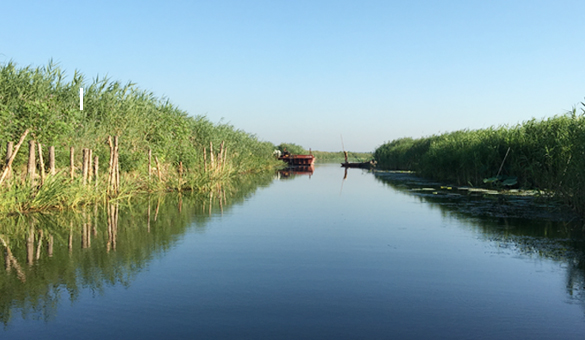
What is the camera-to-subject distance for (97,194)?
1574cm

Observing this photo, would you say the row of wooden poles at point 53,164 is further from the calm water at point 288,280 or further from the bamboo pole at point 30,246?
the bamboo pole at point 30,246

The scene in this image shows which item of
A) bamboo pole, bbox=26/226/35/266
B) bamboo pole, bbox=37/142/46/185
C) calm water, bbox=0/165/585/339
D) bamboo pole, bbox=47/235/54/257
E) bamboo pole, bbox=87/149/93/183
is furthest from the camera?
bamboo pole, bbox=87/149/93/183

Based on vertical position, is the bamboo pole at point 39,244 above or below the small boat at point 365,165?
below

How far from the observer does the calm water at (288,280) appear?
201 inches

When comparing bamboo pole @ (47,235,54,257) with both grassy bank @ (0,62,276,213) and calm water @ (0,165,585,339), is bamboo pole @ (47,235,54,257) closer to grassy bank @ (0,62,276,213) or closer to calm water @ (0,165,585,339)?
calm water @ (0,165,585,339)

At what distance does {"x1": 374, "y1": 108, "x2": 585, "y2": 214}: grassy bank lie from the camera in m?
14.3

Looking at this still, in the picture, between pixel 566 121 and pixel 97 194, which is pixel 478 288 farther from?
pixel 566 121

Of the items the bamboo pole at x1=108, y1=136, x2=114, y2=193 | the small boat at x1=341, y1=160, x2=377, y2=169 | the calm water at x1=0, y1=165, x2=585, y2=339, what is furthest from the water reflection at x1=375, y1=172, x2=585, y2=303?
the small boat at x1=341, y1=160, x2=377, y2=169

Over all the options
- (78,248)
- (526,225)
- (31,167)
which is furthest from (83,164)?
(526,225)

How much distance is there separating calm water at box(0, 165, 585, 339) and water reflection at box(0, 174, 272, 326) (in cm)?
3

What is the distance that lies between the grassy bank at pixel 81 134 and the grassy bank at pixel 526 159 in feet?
44.6

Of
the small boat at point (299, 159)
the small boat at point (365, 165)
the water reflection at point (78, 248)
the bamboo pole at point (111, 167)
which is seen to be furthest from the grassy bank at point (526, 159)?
the small boat at point (299, 159)

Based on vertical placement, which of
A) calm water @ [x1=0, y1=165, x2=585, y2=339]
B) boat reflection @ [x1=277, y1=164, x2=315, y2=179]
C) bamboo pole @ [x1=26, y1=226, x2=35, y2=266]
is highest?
boat reflection @ [x1=277, y1=164, x2=315, y2=179]

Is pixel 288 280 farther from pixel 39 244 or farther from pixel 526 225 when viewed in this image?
pixel 526 225
